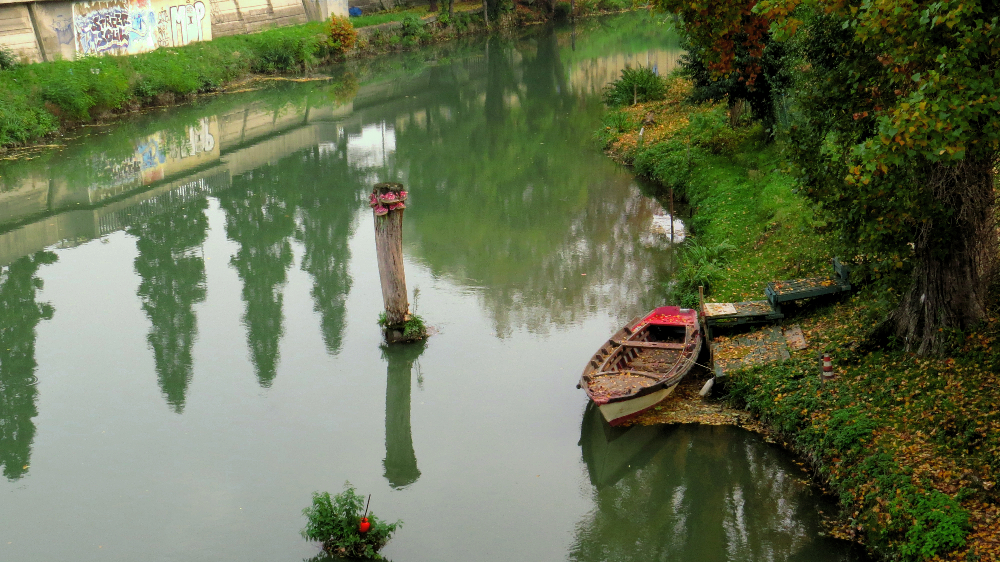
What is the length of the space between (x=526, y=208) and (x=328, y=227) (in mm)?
5277

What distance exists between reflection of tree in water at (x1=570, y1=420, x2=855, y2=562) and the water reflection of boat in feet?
0.06

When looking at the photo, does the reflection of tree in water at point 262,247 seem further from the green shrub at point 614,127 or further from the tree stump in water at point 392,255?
the green shrub at point 614,127

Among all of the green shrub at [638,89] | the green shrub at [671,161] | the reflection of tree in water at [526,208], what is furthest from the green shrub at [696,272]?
the green shrub at [638,89]

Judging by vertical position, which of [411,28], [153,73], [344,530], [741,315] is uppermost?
[411,28]

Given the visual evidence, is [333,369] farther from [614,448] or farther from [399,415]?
[614,448]

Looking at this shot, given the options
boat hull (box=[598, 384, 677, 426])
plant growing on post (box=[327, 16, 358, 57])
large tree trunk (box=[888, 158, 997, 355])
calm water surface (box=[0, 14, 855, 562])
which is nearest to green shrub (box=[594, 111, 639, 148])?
calm water surface (box=[0, 14, 855, 562])

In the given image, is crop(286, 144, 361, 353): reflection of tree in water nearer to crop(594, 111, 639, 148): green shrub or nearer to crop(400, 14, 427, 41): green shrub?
crop(594, 111, 639, 148): green shrub

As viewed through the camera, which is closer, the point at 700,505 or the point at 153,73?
the point at 700,505

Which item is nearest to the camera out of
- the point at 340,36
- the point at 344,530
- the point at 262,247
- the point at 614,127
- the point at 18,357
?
the point at 344,530

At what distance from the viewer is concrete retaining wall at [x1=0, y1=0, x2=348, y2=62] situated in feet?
109

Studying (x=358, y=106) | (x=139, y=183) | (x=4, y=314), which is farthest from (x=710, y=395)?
(x=358, y=106)

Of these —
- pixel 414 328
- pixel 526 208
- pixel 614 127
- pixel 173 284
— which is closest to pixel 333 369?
pixel 414 328

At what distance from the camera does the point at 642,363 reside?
13.5 m

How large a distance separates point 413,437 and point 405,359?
2.43 meters
